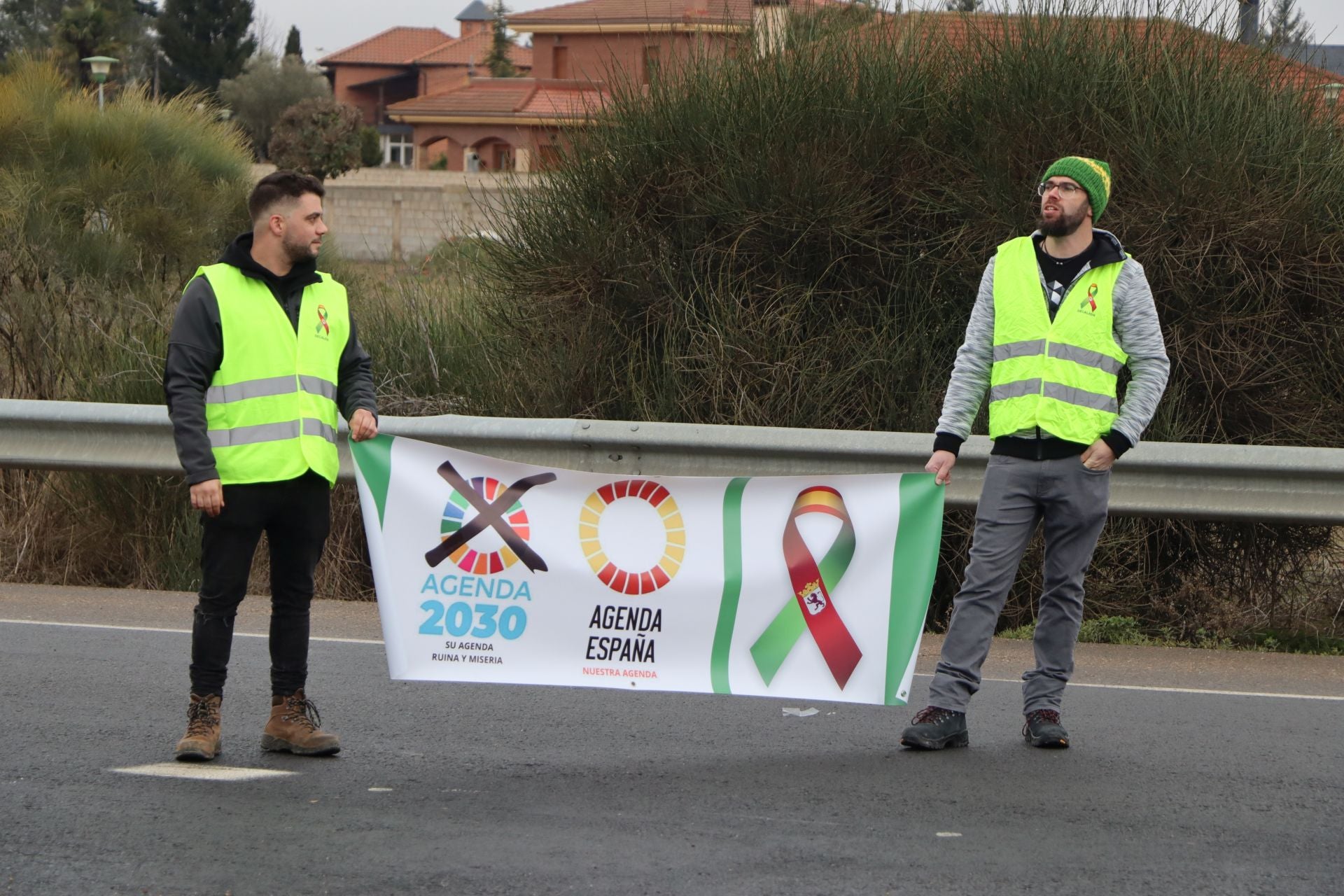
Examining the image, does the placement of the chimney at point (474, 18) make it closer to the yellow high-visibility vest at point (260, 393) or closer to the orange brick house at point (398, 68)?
the orange brick house at point (398, 68)

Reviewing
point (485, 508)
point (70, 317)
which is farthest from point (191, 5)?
point (485, 508)

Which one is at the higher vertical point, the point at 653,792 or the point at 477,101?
the point at 477,101

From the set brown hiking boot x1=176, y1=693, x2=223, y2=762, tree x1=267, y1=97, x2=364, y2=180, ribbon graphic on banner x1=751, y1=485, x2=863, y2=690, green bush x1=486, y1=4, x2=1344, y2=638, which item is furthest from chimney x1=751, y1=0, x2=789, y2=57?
tree x1=267, y1=97, x2=364, y2=180

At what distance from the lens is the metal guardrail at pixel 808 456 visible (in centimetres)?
769

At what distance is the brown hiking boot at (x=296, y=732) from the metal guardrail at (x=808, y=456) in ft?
8.36

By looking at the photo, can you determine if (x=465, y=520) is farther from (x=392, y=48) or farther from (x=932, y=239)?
(x=392, y=48)

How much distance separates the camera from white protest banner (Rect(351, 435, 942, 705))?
595cm

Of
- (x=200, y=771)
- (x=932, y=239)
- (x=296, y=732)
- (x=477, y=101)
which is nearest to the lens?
(x=200, y=771)

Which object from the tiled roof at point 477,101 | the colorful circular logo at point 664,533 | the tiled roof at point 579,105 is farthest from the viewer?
the tiled roof at point 477,101

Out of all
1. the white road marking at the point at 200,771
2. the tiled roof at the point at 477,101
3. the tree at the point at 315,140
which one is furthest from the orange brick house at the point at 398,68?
the white road marking at the point at 200,771

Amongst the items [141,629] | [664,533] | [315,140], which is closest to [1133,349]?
[664,533]

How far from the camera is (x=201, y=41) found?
319 ft

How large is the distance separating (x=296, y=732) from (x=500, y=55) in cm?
9933

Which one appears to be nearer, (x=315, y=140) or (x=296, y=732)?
(x=296, y=732)
